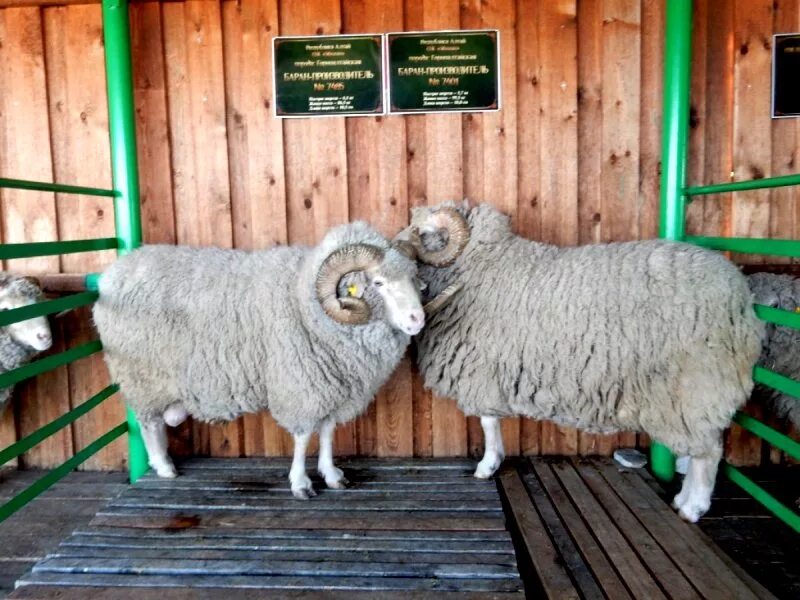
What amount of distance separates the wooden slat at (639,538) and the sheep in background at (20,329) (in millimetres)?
3399

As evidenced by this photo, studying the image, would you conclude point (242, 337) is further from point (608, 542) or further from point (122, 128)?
point (608, 542)

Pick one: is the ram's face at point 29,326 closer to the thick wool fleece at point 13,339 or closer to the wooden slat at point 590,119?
the thick wool fleece at point 13,339

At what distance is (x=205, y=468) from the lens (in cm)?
392

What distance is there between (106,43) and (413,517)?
334cm

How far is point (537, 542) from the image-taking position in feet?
9.84

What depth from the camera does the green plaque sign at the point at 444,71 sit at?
3869mm

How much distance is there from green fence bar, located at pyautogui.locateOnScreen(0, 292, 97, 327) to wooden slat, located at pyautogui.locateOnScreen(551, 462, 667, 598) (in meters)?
2.93

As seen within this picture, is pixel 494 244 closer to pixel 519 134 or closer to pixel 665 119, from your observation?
pixel 519 134

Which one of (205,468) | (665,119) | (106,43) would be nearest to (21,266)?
(106,43)

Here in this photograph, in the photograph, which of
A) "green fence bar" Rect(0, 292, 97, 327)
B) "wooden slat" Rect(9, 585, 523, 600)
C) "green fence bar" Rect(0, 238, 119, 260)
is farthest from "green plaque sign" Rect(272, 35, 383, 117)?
"wooden slat" Rect(9, 585, 523, 600)

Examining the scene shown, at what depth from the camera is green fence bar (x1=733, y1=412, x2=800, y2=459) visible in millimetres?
2527

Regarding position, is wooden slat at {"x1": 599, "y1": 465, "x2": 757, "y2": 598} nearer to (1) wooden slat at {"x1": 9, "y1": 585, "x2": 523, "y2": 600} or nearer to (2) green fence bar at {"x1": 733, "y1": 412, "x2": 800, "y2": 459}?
(2) green fence bar at {"x1": 733, "y1": 412, "x2": 800, "y2": 459}

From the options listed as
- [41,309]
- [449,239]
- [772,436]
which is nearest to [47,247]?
[41,309]

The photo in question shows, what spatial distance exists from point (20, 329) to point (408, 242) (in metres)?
2.38
